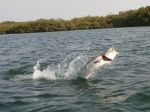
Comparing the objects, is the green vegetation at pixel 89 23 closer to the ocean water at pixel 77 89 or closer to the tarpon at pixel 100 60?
the ocean water at pixel 77 89

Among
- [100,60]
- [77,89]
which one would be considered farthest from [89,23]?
[100,60]

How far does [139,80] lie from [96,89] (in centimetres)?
177

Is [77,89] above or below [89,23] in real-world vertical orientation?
below

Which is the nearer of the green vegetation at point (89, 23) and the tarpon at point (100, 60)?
→ the tarpon at point (100, 60)

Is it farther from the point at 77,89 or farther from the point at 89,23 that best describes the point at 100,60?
the point at 89,23

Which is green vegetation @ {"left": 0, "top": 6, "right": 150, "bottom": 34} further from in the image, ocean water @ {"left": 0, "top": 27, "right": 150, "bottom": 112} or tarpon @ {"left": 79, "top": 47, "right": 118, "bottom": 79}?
tarpon @ {"left": 79, "top": 47, "right": 118, "bottom": 79}

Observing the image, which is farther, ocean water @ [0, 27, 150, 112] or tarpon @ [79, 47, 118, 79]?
tarpon @ [79, 47, 118, 79]

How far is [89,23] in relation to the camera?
65.9 m

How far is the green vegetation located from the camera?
190 ft

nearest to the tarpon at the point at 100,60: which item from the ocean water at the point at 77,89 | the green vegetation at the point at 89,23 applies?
the ocean water at the point at 77,89

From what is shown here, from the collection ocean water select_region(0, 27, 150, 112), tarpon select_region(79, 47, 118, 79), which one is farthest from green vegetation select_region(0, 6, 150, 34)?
tarpon select_region(79, 47, 118, 79)

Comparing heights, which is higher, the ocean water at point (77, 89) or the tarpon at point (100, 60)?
the tarpon at point (100, 60)

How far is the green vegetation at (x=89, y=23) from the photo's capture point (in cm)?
5784

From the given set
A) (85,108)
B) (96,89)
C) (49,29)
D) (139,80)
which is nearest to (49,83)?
(96,89)
